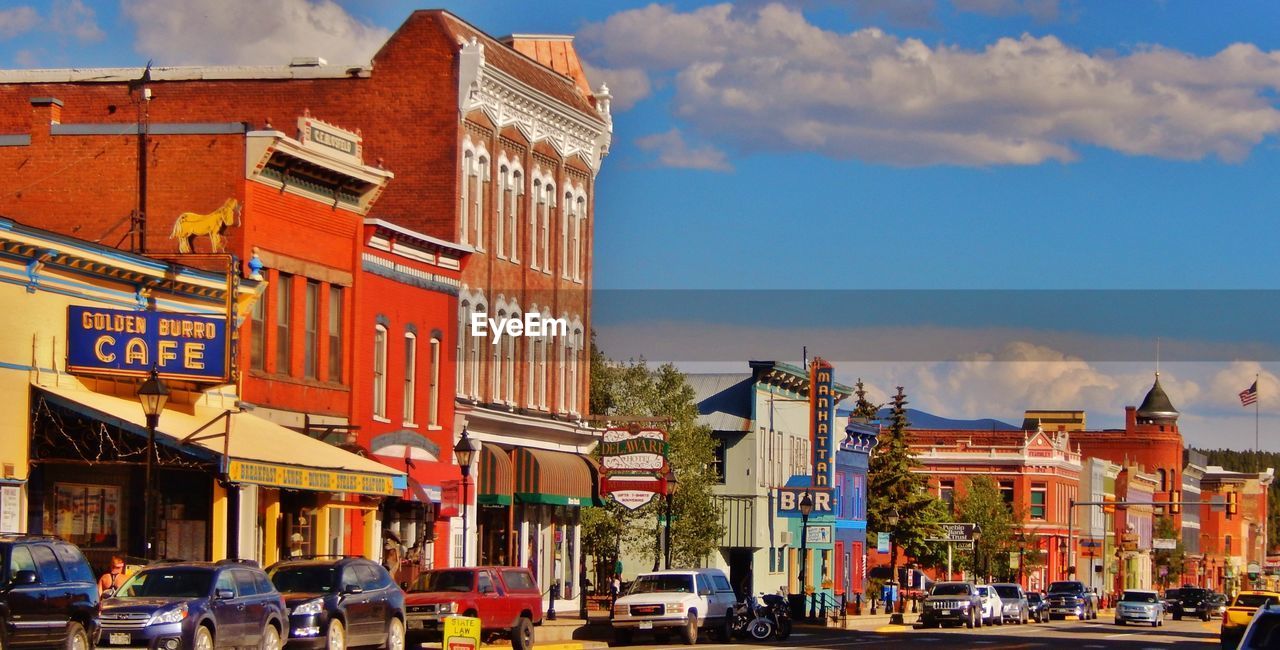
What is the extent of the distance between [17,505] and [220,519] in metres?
5.47

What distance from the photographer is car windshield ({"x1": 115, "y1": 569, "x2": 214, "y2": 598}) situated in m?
27.6

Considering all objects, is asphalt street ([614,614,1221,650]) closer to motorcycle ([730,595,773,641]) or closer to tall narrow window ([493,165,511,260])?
motorcycle ([730,595,773,641])

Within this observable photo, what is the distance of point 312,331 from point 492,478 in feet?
33.1

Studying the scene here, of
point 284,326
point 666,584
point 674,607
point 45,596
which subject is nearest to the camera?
point 45,596

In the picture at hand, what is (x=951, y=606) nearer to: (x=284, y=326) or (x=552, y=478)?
(x=552, y=478)

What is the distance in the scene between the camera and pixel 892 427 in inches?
3851

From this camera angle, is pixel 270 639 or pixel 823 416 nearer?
pixel 270 639

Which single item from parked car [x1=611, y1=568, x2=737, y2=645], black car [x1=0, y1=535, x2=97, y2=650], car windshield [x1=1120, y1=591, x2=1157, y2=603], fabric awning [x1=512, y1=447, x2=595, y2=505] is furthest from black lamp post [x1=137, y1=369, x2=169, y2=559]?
car windshield [x1=1120, y1=591, x2=1157, y2=603]

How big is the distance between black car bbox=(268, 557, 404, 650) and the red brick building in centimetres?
1060

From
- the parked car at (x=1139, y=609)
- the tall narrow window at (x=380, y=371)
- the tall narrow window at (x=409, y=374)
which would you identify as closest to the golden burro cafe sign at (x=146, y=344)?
the tall narrow window at (x=380, y=371)

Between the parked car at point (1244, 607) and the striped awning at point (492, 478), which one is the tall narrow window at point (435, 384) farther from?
the parked car at point (1244, 607)

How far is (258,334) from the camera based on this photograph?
139 ft

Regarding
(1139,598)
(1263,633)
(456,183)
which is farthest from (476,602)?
(1139,598)

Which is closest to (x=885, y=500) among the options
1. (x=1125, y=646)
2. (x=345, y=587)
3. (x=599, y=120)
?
(x=599, y=120)
